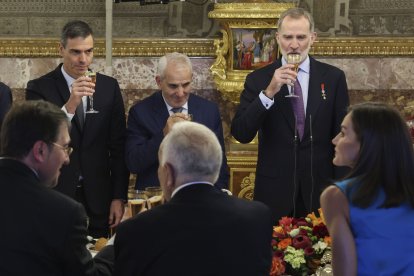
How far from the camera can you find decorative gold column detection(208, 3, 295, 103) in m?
7.02

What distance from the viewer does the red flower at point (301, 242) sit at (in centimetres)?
406

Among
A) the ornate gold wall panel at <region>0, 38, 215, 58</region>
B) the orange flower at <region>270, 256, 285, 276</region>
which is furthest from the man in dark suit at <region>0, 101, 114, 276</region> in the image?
the ornate gold wall panel at <region>0, 38, 215, 58</region>

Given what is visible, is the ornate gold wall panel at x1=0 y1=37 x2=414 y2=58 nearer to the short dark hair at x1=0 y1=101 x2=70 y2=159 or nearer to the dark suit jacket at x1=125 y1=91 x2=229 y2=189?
the dark suit jacket at x1=125 y1=91 x2=229 y2=189

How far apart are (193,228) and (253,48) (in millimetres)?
4175

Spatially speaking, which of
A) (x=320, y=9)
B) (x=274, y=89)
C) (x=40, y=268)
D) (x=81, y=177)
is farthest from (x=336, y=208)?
(x=320, y=9)

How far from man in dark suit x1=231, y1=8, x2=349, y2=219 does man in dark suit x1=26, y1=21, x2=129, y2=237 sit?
74 centimetres

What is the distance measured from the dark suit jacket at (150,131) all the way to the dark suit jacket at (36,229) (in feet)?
6.16

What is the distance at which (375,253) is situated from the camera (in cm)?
343

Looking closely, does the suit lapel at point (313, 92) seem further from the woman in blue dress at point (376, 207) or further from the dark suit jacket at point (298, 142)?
the woman in blue dress at point (376, 207)

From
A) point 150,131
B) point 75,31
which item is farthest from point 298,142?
point 75,31

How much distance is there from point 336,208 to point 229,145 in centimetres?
378

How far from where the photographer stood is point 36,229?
3266 mm

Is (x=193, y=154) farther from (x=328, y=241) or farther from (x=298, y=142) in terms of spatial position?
(x=298, y=142)

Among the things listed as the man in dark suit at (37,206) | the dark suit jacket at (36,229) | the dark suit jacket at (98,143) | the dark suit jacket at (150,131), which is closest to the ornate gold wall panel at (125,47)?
the dark suit jacket at (98,143)
